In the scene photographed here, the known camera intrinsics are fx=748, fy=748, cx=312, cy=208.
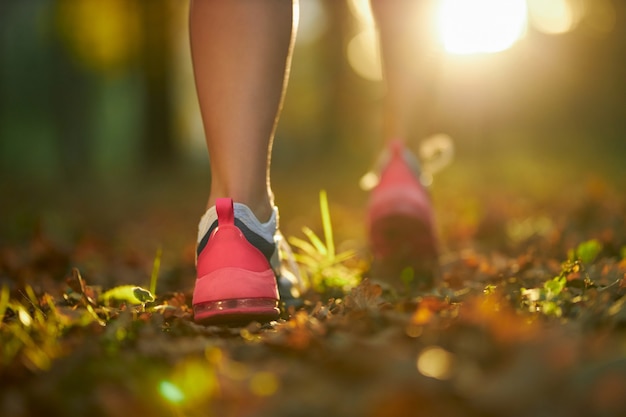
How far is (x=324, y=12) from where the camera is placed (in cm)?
Answer: 1602

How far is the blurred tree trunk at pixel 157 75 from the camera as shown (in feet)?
44.5

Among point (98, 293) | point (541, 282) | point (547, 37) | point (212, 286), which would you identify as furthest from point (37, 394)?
point (547, 37)

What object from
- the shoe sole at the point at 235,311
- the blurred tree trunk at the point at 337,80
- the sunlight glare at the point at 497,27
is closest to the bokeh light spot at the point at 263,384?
the shoe sole at the point at 235,311

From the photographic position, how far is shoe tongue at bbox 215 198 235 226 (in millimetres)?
2127

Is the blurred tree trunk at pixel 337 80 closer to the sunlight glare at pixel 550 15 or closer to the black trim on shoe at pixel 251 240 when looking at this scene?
the sunlight glare at pixel 550 15

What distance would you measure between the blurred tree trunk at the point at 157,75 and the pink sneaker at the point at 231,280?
38.8ft

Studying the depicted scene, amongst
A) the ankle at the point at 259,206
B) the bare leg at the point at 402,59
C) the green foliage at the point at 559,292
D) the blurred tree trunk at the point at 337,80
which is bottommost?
the green foliage at the point at 559,292

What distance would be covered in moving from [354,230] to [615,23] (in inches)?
491

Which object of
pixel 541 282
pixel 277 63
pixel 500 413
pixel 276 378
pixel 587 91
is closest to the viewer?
pixel 500 413

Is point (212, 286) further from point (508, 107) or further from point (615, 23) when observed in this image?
point (508, 107)

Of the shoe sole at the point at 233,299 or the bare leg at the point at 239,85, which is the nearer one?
the shoe sole at the point at 233,299

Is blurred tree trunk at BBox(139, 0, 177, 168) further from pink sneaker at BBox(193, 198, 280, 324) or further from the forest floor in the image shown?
pink sneaker at BBox(193, 198, 280, 324)

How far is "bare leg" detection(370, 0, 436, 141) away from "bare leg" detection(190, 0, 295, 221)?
981 millimetres

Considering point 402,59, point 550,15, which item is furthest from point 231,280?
point 550,15
